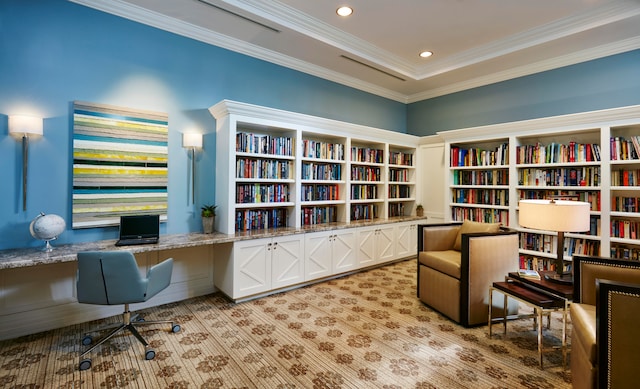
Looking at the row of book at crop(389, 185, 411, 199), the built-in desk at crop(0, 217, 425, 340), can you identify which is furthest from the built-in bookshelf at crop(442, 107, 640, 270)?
the built-in desk at crop(0, 217, 425, 340)

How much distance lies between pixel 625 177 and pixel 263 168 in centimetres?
443

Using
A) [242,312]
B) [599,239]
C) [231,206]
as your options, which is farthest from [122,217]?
[599,239]

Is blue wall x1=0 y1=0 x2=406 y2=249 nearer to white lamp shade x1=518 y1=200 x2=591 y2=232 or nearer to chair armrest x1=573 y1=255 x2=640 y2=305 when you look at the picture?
white lamp shade x1=518 y1=200 x2=591 y2=232

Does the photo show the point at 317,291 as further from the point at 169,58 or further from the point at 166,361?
the point at 169,58

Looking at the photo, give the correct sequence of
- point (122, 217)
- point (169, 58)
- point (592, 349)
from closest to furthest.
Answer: point (592, 349), point (122, 217), point (169, 58)

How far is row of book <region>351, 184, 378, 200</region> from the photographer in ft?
16.3

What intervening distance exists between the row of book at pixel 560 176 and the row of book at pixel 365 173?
214 cm

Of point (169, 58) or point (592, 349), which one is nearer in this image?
point (592, 349)

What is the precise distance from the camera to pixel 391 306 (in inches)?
134

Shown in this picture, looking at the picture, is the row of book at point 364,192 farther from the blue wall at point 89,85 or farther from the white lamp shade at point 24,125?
the white lamp shade at point 24,125

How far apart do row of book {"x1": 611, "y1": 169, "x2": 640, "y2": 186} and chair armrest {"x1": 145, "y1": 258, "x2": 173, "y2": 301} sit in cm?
514

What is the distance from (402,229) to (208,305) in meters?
3.36

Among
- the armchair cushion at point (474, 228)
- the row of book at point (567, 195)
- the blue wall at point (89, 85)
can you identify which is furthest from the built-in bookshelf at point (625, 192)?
the blue wall at point (89, 85)

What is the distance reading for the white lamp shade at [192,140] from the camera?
11.5 ft
